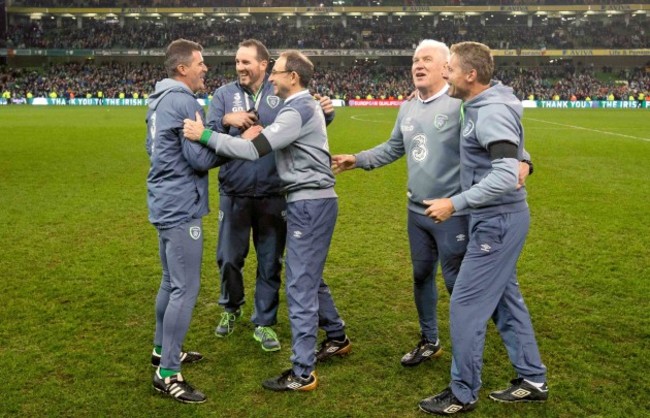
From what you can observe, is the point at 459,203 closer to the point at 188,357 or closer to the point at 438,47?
the point at 438,47

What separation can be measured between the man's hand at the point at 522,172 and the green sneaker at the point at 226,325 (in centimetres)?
299

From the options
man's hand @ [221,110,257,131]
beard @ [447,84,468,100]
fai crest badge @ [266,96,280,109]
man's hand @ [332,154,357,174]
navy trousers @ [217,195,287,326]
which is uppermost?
beard @ [447,84,468,100]

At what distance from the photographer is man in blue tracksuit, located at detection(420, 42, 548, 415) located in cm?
405

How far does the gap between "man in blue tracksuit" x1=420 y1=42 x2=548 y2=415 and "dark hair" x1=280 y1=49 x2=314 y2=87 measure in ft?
3.27

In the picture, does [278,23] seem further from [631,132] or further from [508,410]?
[508,410]

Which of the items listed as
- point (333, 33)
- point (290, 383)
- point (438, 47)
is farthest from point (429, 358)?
point (333, 33)

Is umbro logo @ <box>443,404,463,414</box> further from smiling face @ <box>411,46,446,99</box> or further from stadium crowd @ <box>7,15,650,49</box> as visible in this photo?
stadium crowd @ <box>7,15,650,49</box>

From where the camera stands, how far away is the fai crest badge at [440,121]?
474 cm

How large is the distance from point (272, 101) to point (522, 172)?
2285 millimetres

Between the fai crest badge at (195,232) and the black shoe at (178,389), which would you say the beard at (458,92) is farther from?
the black shoe at (178,389)

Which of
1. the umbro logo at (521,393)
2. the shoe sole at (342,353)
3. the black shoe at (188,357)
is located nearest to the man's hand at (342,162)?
the shoe sole at (342,353)

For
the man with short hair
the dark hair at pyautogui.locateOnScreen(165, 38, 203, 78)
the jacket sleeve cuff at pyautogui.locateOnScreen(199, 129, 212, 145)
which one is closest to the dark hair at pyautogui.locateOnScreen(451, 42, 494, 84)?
the man with short hair

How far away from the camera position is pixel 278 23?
70312 millimetres

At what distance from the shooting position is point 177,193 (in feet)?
15.0
